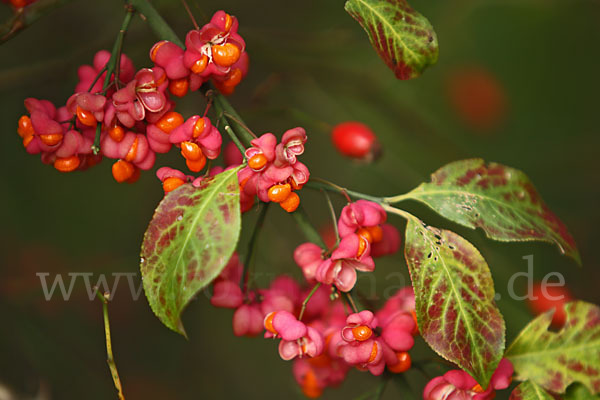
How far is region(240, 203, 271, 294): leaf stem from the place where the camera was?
563 mm

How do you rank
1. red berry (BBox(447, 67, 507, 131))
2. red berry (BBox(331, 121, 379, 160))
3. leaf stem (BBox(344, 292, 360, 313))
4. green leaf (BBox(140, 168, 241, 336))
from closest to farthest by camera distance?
green leaf (BBox(140, 168, 241, 336))
leaf stem (BBox(344, 292, 360, 313))
red berry (BBox(331, 121, 379, 160))
red berry (BBox(447, 67, 507, 131))

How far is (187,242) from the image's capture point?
474mm

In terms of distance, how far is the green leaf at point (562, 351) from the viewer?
22.9 inches

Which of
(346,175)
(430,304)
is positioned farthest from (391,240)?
(346,175)

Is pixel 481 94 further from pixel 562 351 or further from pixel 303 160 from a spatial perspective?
pixel 562 351

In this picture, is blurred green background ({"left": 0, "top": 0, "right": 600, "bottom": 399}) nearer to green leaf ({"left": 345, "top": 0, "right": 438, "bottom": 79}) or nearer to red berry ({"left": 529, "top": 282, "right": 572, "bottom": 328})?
red berry ({"left": 529, "top": 282, "right": 572, "bottom": 328})

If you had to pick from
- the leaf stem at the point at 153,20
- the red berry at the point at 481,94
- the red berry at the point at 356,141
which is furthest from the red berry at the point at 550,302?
the red berry at the point at 481,94

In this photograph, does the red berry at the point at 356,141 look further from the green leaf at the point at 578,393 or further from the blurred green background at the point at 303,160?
the green leaf at the point at 578,393

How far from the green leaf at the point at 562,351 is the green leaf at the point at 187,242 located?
0.34m

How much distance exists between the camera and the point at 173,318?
0.46m

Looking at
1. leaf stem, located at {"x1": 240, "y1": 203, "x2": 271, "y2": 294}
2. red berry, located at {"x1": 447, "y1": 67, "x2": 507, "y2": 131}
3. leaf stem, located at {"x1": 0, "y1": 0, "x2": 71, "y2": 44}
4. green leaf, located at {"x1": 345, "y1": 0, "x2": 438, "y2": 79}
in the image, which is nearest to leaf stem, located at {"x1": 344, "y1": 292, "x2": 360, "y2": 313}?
leaf stem, located at {"x1": 240, "y1": 203, "x2": 271, "y2": 294}

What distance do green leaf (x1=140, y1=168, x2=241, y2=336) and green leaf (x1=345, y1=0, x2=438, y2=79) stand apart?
0.17 metres

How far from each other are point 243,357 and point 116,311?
0.34 m

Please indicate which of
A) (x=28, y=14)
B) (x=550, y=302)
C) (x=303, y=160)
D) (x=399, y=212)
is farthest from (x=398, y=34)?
(x=303, y=160)
